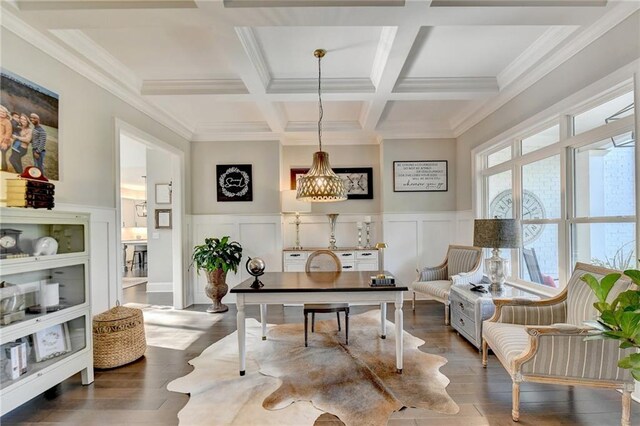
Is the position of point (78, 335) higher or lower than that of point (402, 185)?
lower

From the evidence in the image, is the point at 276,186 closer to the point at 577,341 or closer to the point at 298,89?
the point at 298,89

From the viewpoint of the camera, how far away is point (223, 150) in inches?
204

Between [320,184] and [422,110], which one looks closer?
[320,184]

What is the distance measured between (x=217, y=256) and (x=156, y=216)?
2.39m

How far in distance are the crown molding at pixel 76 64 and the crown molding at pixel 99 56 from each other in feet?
0.19

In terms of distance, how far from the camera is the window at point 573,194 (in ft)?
7.66

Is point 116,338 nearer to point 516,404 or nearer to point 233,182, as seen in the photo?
point 233,182

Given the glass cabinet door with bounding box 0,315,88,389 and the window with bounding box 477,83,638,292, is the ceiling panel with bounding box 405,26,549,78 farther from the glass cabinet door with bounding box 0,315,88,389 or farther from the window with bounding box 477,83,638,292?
the glass cabinet door with bounding box 0,315,88,389

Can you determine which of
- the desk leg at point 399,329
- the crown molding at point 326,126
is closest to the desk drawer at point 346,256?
the crown molding at point 326,126

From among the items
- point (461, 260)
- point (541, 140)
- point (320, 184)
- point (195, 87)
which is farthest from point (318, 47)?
point (461, 260)

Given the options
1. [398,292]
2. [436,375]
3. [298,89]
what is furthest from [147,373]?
[298,89]

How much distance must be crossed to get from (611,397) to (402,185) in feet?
11.5

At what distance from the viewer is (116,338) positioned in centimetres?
282

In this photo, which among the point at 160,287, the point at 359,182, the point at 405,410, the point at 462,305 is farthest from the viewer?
the point at 160,287
